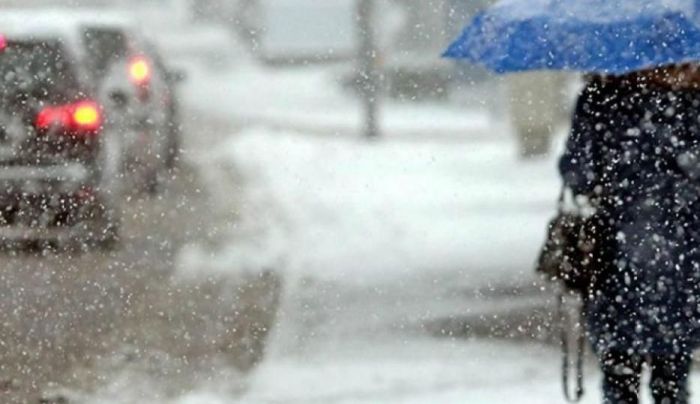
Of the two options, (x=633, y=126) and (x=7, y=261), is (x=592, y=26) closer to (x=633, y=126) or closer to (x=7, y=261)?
(x=633, y=126)

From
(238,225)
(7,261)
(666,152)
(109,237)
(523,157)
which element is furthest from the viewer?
(523,157)

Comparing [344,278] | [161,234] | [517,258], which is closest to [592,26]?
[344,278]

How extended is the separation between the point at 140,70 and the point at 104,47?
1.25 feet

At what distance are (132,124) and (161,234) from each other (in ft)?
2.40

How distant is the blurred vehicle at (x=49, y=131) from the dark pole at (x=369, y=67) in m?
8.83

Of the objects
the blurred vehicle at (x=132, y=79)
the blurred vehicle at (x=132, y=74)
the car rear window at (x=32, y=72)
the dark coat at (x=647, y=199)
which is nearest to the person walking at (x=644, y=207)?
the dark coat at (x=647, y=199)

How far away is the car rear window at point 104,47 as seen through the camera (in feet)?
37.0

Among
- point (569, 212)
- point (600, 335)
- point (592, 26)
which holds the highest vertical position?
point (592, 26)

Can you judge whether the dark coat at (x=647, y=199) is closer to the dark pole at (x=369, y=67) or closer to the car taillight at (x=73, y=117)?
the car taillight at (x=73, y=117)

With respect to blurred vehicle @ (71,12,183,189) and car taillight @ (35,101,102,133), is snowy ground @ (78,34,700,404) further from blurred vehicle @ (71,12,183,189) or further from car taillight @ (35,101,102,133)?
car taillight @ (35,101,102,133)

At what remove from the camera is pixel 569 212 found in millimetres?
5805

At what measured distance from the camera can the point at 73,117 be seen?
10.2m

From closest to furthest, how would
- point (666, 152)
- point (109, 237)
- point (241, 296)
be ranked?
point (666, 152) < point (241, 296) < point (109, 237)

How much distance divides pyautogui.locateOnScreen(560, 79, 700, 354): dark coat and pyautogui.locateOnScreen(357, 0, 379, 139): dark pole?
13492 millimetres
